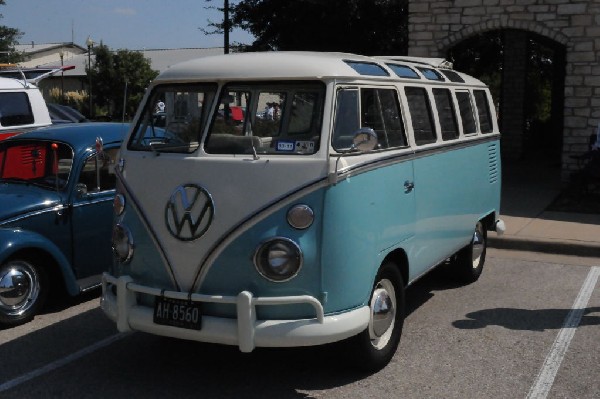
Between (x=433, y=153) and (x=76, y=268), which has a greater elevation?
(x=433, y=153)

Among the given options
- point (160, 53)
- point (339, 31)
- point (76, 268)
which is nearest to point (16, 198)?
point (76, 268)

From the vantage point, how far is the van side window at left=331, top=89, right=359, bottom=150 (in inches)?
183

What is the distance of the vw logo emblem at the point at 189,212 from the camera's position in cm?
453

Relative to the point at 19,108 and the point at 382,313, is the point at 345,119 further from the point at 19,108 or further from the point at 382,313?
the point at 19,108

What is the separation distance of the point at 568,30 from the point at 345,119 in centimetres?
932

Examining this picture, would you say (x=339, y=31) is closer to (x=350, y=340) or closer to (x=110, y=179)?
(x=110, y=179)

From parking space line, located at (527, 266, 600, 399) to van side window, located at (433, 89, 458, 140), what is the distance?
1.91 m

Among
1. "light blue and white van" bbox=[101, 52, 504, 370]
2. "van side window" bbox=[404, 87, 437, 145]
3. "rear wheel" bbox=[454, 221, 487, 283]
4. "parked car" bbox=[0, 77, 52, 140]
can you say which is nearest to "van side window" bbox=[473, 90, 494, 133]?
"rear wheel" bbox=[454, 221, 487, 283]

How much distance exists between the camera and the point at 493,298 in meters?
7.07

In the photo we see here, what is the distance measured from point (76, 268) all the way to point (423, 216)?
3186mm

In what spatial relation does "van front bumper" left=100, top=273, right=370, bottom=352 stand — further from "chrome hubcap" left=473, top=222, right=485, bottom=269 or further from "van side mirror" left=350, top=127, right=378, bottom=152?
"chrome hubcap" left=473, top=222, right=485, bottom=269

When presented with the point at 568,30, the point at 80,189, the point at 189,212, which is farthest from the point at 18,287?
the point at 568,30

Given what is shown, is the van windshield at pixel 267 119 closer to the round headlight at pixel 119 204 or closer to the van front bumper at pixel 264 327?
the round headlight at pixel 119 204

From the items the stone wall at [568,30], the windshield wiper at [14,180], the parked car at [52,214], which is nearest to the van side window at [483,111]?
the parked car at [52,214]
